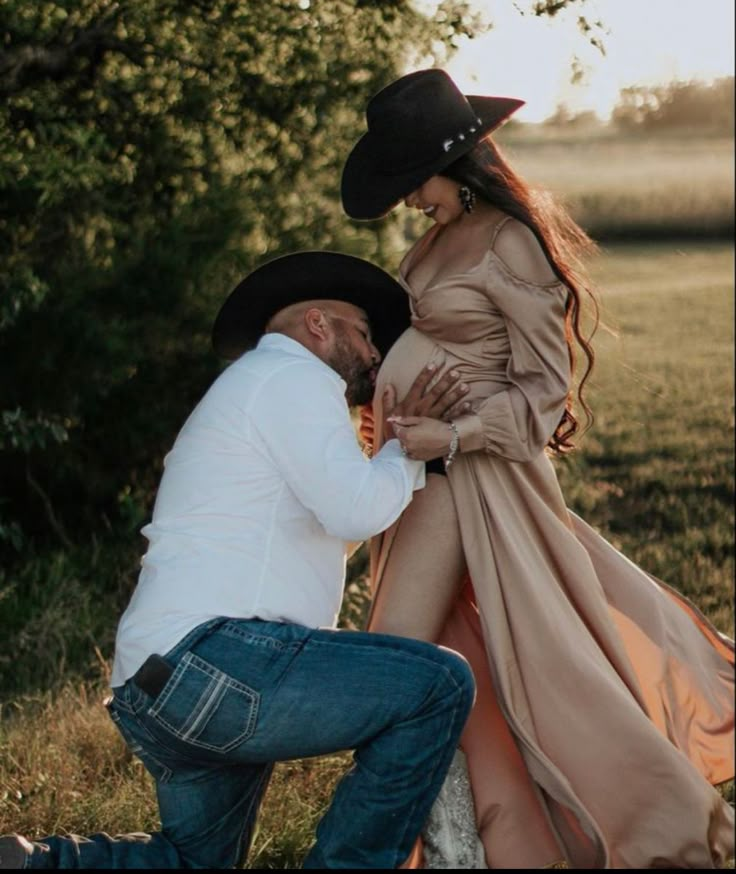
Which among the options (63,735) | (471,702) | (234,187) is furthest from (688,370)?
(471,702)

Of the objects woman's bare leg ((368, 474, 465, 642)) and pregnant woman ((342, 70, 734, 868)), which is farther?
woman's bare leg ((368, 474, 465, 642))

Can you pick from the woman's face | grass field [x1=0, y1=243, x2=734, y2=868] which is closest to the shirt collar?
the woman's face

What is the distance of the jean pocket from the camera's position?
368 cm

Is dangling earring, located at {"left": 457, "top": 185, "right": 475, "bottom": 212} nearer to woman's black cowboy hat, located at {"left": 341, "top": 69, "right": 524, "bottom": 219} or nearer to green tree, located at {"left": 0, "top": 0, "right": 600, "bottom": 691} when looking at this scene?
woman's black cowboy hat, located at {"left": 341, "top": 69, "right": 524, "bottom": 219}

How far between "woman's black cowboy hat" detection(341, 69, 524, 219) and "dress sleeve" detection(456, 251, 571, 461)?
0.32 metres

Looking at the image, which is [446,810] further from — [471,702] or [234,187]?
[234,187]

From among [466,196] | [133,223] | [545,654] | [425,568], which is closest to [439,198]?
[466,196]

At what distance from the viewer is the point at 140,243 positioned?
8.31 m

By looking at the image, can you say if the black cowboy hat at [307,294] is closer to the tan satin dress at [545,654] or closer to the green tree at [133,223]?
the tan satin dress at [545,654]

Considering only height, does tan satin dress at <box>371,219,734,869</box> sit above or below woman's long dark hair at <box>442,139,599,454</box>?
below

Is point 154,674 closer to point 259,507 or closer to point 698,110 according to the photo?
point 259,507

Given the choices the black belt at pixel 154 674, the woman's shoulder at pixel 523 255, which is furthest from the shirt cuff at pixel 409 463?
the black belt at pixel 154 674

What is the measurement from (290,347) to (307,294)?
0.26m

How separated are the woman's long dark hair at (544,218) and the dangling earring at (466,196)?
0.7 inches
